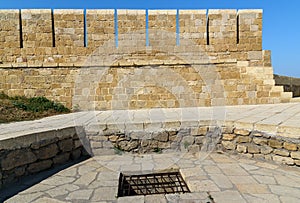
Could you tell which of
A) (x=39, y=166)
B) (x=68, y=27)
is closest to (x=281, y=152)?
(x=39, y=166)

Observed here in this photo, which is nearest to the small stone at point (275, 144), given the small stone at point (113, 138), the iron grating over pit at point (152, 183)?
the iron grating over pit at point (152, 183)

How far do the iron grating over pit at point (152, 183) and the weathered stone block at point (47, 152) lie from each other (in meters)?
1.07

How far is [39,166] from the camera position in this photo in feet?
9.69

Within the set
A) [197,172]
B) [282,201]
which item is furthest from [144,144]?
[282,201]

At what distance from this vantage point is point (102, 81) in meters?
7.59

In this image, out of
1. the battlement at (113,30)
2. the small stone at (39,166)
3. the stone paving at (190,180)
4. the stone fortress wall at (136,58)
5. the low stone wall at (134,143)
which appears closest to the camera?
the stone paving at (190,180)

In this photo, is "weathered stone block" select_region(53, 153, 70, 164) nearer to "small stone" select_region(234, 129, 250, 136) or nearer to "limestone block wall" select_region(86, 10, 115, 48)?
"small stone" select_region(234, 129, 250, 136)

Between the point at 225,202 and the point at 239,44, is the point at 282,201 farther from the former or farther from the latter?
the point at 239,44

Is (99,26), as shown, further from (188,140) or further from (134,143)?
(188,140)

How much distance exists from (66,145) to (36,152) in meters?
0.51

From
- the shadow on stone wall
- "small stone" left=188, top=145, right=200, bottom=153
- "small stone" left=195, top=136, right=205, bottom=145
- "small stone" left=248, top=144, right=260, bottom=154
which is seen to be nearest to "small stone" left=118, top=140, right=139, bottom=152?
"small stone" left=188, top=145, right=200, bottom=153

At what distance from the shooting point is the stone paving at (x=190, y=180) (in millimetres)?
Result: 2225

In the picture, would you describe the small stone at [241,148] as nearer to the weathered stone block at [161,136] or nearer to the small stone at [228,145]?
the small stone at [228,145]

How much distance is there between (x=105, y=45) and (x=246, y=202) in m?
7.44
